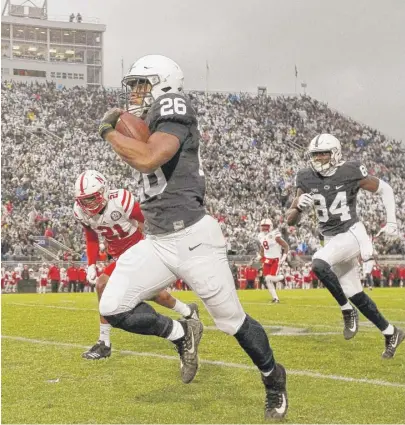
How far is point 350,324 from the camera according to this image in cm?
683

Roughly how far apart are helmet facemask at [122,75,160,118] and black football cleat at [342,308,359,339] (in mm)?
3478

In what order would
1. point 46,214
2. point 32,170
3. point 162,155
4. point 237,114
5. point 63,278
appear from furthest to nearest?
1. point 237,114
2. point 32,170
3. point 46,214
4. point 63,278
5. point 162,155

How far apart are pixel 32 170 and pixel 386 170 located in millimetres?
15923

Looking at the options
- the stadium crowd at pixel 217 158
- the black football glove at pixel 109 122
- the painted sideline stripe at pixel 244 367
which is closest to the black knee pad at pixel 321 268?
the painted sideline stripe at pixel 244 367

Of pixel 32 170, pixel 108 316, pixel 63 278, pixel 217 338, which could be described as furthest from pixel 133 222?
pixel 32 170

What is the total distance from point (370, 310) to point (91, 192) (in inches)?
101

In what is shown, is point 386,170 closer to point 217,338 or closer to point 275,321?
point 275,321

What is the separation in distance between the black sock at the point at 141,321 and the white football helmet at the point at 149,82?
1.07m

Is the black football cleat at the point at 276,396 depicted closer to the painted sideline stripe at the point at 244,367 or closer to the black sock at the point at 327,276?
the painted sideline stripe at the point at 244,367

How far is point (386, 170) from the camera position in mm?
34812

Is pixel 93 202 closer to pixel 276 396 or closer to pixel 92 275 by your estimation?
pixel 92 275

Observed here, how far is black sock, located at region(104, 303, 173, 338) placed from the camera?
4078 mm

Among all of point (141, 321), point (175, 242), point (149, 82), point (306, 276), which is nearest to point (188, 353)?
point (141, 321)

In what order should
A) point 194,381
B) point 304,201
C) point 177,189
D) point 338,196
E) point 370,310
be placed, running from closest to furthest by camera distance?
point 177,189 < point 194,381 < point 370,310 < point 304,201 < point 338,196
